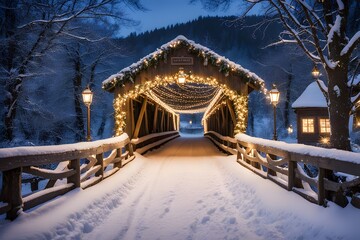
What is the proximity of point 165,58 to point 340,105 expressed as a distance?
23.8 feet

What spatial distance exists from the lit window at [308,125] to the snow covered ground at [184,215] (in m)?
18.1

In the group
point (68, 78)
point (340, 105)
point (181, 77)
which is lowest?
point (340, 105)

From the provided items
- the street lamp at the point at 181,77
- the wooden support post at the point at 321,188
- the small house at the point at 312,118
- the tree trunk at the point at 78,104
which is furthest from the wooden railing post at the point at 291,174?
the small house at the point at 312,118

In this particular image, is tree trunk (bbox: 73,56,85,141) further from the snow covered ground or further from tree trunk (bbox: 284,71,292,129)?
tree trunk (bbox: 284,71,292,129)

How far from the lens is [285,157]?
5699 millimetres

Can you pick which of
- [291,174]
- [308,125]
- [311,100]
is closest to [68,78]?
[311,100]

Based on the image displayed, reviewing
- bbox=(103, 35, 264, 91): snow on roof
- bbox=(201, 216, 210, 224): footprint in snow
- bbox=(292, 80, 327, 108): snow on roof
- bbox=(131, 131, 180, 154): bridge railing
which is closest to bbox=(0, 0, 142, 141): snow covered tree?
bbox=(103, 35, 264, 91): snow on roof

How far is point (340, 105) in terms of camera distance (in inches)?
309

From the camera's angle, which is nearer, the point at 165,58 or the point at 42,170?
the point at 42,170

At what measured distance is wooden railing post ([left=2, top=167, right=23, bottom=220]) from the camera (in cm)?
384

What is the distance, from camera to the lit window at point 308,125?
22.8 meters

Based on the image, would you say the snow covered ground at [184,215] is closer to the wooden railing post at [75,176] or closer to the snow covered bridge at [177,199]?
the snow covered bridge at [177,199]

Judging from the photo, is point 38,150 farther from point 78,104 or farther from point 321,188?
point 78,104

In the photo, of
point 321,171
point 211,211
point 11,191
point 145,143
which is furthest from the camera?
point 145,143
